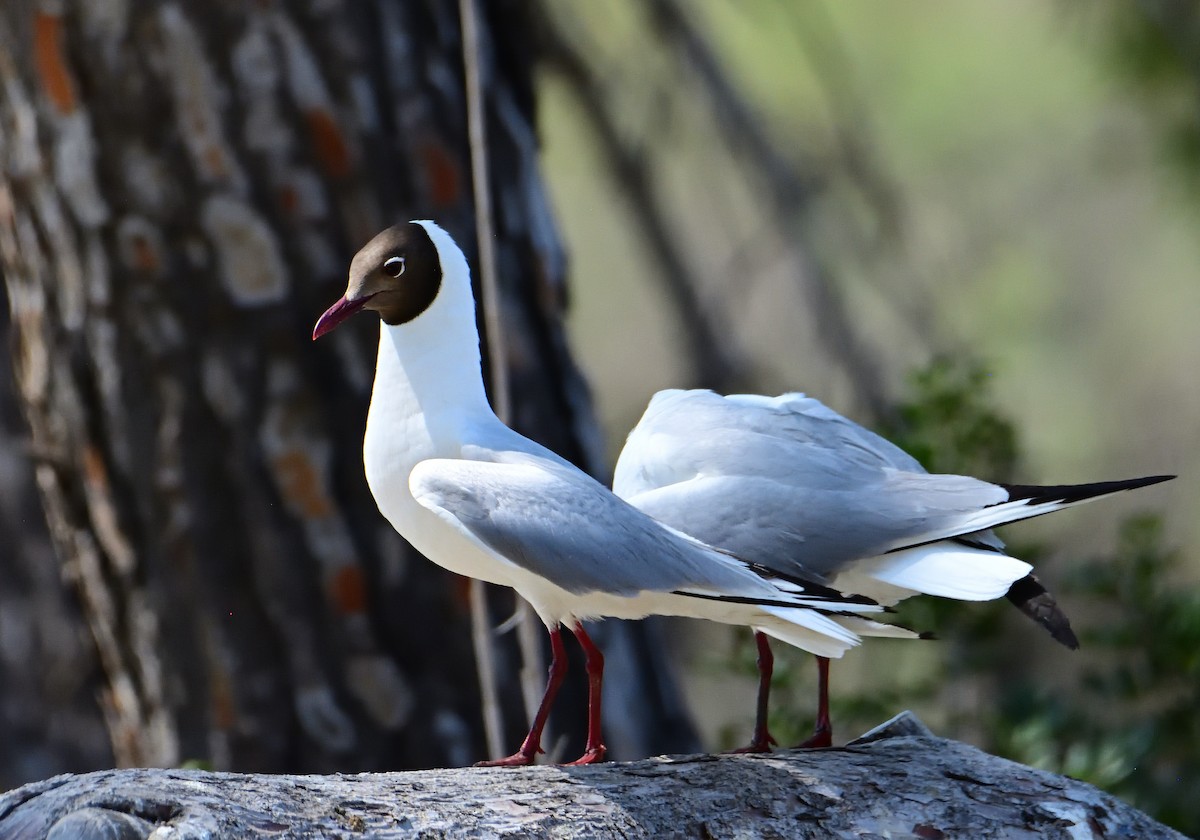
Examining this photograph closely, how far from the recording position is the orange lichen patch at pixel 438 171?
2.88 metres

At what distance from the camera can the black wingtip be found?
1.73 meters

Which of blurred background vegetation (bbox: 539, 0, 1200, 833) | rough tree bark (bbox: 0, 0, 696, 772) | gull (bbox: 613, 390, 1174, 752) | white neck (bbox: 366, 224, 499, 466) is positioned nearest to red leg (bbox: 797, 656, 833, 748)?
gull (bbox: 613, 390, 1174, 752)

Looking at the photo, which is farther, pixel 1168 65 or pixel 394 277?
pixel 1168 65

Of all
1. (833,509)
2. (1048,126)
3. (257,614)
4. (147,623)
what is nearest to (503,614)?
(257,614)

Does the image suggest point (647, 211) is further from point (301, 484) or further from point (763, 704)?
point (763, 704)

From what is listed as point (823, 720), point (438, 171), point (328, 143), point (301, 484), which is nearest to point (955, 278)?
point (438, 171)

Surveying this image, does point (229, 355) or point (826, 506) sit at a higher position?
point (229, 355)

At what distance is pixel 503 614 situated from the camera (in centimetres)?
294

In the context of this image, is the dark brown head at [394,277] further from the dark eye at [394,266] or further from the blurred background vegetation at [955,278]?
the blurred background vegetation at [955,278]

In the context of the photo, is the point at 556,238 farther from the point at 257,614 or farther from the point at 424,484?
the point at 424,484

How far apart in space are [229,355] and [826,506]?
129cm

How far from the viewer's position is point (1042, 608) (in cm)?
190

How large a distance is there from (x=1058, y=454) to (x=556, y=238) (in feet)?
10.3

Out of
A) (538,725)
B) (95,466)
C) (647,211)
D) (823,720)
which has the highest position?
(647,211)
